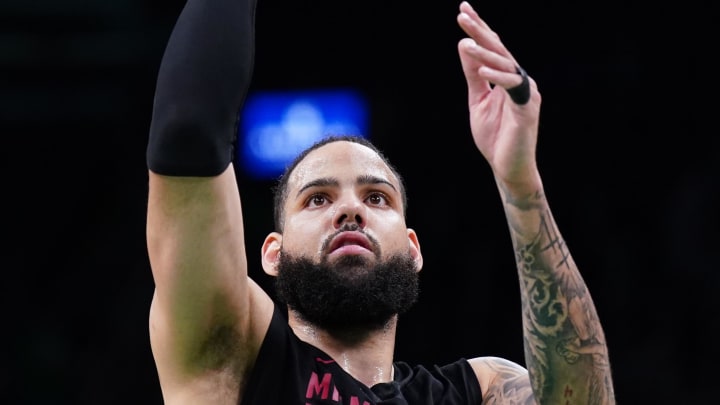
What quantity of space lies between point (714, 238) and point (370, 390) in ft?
12.0

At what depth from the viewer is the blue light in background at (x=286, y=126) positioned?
643cm

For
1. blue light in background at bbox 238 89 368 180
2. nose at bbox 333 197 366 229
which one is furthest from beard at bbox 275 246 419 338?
blue light in background at bbox 238 89 368 180

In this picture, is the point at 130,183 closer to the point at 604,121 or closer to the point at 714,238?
the point at 604,121

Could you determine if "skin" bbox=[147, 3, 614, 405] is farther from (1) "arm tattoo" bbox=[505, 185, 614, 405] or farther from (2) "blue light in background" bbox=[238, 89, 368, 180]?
(2) "blue light in background" bbox=[238, 89, 368, 180]

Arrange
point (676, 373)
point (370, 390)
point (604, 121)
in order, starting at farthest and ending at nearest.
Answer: point (604, 121), point (676, 373), point (370, 390)

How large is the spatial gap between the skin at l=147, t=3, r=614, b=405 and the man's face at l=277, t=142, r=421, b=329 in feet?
0.16

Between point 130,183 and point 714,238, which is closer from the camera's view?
point 714,238

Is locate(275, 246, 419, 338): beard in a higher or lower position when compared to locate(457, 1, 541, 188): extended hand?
lower

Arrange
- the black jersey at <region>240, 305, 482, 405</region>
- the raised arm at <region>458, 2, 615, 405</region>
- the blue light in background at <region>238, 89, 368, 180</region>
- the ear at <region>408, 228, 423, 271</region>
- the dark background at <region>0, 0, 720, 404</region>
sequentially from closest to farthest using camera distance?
the raised arm at <region>458, 2, 615, 405</region> < the black jersey at <region>240, 305, 482, 405</region> < the ear at <region>408, 228, 423, 271</region> < the dark background at <region>0, 0, 720, 404</region> < the blue light in background at <region>238, 89, 368, 180</region>

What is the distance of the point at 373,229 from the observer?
3.09m

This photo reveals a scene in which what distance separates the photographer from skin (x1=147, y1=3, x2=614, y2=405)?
249cm

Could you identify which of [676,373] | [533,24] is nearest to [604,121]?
[533,24]

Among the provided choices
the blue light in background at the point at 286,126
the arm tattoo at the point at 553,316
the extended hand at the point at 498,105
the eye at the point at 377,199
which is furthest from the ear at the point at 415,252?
the blue light in background at the point at 286,126

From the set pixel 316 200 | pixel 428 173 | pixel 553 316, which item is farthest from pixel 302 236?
pixel 428 173
